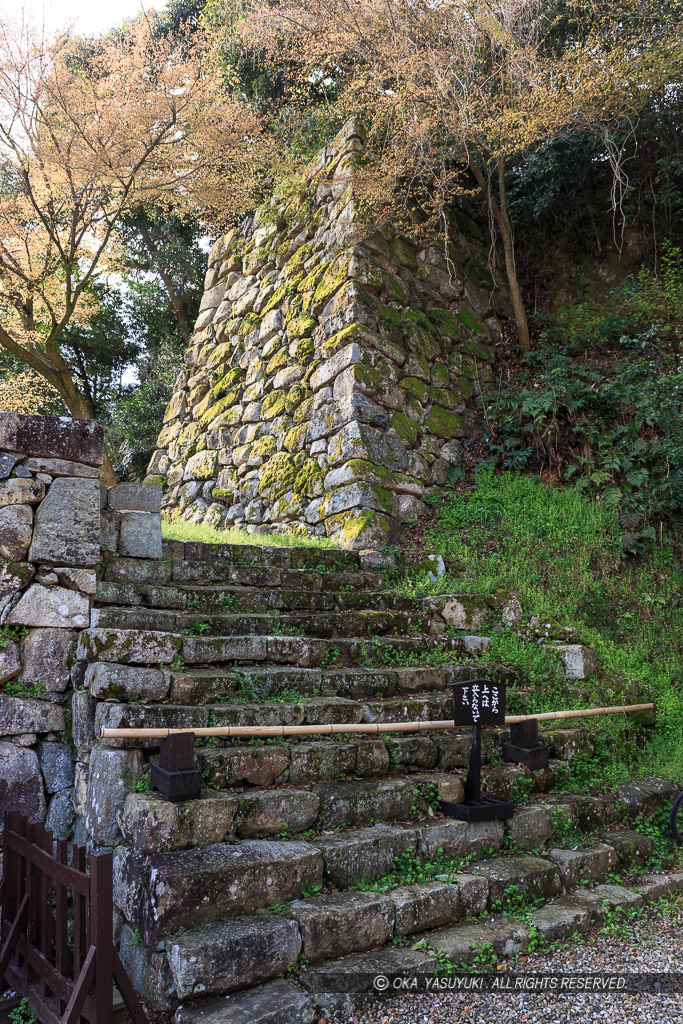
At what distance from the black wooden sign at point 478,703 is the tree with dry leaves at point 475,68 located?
5497 millimetres

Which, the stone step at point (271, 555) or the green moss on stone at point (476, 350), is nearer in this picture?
the stone step at point (271, 555)

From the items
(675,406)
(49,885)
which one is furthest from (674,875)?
(675,406)

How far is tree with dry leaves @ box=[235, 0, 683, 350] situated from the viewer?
6.64 m

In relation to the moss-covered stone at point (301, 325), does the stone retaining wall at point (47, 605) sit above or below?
below

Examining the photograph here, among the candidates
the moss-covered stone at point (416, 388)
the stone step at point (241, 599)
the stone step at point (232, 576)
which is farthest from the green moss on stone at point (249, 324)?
the stone step at point (241, 599)

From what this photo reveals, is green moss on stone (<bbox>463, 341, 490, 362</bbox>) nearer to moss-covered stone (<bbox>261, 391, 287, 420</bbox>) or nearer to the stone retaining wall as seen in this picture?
moss-covered stone (<bbox>261, 391, 287, 420</bbox>)

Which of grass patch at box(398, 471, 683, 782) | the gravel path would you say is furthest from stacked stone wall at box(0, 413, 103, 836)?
grass patch at box(398, 471, 683, 782)

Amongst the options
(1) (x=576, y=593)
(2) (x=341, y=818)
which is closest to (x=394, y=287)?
(1) (x=576, y=593)

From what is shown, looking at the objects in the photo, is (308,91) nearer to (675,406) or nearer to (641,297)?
(641,297)

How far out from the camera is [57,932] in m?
2.41

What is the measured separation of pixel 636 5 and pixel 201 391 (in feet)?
21.6

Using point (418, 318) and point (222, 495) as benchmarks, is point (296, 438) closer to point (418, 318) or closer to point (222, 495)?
point (222, 495)

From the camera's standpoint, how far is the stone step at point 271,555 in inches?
188

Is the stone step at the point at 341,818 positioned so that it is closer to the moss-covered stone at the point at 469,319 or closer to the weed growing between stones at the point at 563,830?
the weed growing between stones at the point at 563,830
